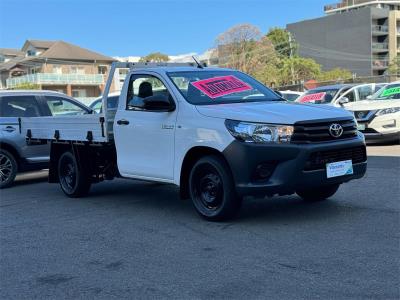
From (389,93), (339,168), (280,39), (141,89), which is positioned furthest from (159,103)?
(280,39)

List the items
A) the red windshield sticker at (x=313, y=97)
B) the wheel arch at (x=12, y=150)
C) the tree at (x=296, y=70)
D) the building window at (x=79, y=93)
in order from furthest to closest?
the tree at (x=296, y=70) → the building window at (x=79, y=93) → the red windshield sticker at (x=313, y=97) → the wheel arch at (x=12, y=150)

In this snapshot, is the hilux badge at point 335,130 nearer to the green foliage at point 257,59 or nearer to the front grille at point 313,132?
the front grille at point 313,132

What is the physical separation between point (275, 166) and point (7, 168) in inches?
247

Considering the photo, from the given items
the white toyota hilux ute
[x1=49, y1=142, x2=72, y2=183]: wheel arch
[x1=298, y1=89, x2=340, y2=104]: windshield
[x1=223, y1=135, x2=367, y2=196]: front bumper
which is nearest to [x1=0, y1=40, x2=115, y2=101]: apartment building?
[x1=298, y1=89, x2=340, y2=104]: windshield

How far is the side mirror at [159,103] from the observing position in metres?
6.86

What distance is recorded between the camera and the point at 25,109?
36.2 feet

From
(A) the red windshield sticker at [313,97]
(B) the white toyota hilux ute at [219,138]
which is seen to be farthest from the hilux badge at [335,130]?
(A) the red windshield sticker at [313,97]

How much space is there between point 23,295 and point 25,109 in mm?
7073

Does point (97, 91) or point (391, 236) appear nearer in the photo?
point (391, 236)

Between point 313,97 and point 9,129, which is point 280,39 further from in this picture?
point 9,129

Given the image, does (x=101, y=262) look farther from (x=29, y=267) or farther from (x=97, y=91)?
(x=97, y=91)

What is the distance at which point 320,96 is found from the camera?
17.4 metres

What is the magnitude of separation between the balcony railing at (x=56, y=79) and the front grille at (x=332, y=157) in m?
54.5

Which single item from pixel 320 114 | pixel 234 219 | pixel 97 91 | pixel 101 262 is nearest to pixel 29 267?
pixel 101 262
